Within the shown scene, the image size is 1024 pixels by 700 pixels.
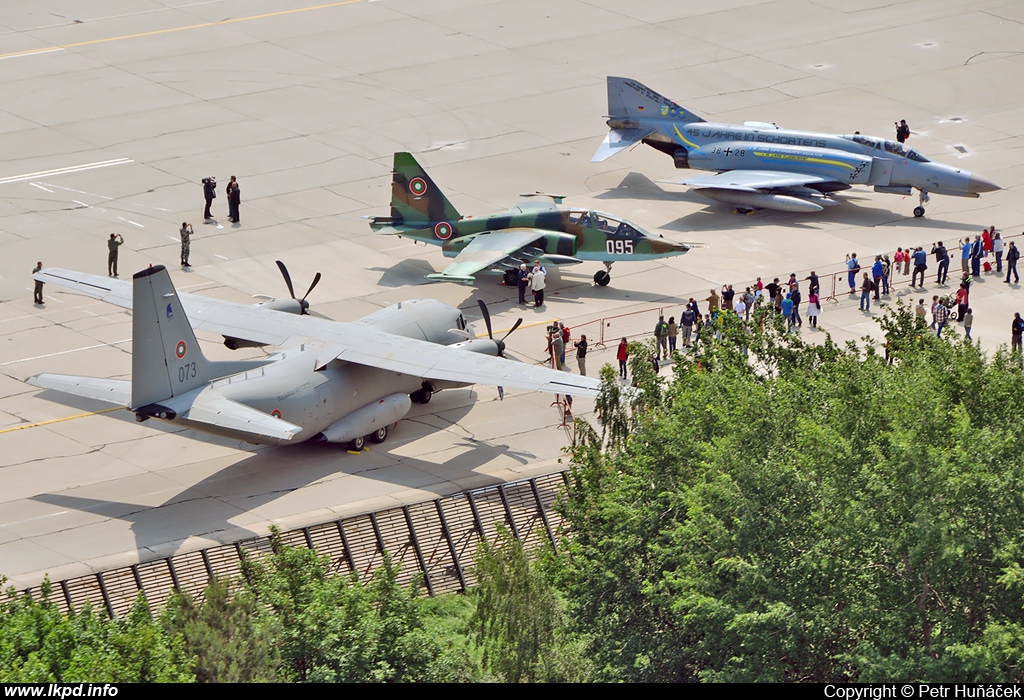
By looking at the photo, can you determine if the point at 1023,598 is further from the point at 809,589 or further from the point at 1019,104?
the point at 1019,104

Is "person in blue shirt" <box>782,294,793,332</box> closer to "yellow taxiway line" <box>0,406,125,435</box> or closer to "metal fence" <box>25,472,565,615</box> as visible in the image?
"metal fence" <box>25,472,565,615</box>

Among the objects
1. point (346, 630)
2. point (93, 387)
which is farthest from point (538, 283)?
point (346, 630)

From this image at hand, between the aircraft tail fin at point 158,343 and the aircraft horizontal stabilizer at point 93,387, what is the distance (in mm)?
945

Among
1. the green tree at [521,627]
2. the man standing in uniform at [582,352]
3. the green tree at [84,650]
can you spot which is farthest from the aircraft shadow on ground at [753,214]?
the green tree at [84,650]

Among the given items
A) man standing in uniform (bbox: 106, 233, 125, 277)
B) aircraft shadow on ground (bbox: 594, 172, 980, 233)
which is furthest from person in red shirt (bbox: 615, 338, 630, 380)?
man standing in uniform (bbox: 106, 233, 125, 277)

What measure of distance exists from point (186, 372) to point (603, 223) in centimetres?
1756

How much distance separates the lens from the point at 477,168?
57031 mm

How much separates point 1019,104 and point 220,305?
38.1 meters

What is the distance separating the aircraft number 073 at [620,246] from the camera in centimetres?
4788

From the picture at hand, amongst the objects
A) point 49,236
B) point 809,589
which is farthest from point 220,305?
point 809,589

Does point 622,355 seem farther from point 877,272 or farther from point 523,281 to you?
point 877,272

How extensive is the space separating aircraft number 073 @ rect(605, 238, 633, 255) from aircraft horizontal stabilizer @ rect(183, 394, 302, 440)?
55.5ft

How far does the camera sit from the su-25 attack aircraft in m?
33.2

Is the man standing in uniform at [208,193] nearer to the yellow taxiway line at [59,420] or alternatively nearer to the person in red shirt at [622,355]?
the yellow taxiway line at [59,420]
